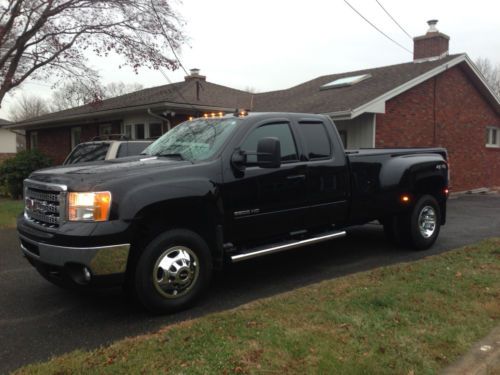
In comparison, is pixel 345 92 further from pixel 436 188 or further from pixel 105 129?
pixel 105 129

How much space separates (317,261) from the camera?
647 cm

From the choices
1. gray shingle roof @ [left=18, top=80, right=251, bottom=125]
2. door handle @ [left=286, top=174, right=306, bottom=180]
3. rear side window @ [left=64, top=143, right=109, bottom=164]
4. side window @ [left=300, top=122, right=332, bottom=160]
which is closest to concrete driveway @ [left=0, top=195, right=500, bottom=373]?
door handle @ [left=286, top=174, right=306, bottom=180]

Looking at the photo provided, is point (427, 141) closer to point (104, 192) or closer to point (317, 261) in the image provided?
point (317, 261)

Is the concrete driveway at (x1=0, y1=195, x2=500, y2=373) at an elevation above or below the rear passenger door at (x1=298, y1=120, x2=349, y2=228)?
below

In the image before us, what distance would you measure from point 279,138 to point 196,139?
99 cm

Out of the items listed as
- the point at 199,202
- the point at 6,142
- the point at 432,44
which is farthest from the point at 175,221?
the point at 6,142

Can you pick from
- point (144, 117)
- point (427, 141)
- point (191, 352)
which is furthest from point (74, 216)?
point (427, 141)

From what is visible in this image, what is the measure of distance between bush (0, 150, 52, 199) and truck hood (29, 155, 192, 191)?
13.0 m

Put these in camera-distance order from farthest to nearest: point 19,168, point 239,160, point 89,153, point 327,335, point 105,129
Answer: point 105,129
point 19,168
point 89,153
point 239,160
point 327,335

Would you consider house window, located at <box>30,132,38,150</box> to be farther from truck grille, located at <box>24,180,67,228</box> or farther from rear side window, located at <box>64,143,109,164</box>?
truck grille, located at <box>24,180,67,228</box>

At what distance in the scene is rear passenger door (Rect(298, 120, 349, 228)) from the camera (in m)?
5.57

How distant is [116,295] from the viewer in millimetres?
5070

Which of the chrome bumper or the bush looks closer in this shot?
the chrome bumper

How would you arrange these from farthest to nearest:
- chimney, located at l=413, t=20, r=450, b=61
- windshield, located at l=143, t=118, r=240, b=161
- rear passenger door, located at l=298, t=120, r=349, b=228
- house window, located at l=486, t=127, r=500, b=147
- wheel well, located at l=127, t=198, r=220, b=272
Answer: house window, located at l=486, t=127, r=500, b=147 → chimney, located at l=413, t=20, r=450, b=61 → rear passenger door, located at l=298, t=120, r=349, b=228 → windshield, located at l=143, t=118, r=240, b=161 → wheel well, located at l=127, t=198, r=220, b=272
